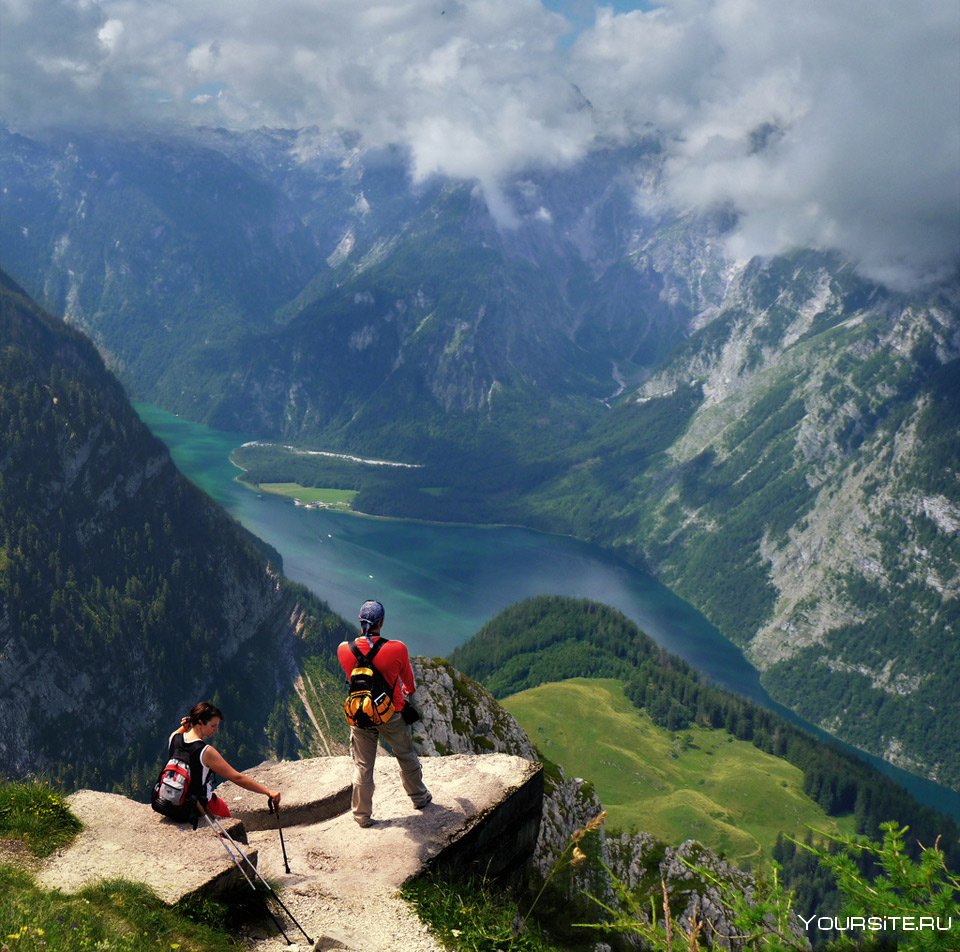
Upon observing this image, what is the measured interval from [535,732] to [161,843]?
620 feet

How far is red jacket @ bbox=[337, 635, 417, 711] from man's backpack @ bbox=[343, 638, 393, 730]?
0.30ft

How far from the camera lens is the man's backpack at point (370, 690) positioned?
20672 millimetres

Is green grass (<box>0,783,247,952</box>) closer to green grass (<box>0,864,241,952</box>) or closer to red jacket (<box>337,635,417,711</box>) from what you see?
green grass (<box>0,864,241,952</box>)

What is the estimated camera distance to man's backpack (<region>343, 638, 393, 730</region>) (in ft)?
67.8

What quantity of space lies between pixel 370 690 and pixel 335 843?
4535 millimetres

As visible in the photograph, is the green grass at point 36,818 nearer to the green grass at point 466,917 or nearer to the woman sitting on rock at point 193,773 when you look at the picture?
the woman sitting on rock at point 193,773

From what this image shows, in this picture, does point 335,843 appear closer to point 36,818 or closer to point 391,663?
point 391,663

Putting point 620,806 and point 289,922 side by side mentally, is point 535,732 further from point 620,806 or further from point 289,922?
point 289,922

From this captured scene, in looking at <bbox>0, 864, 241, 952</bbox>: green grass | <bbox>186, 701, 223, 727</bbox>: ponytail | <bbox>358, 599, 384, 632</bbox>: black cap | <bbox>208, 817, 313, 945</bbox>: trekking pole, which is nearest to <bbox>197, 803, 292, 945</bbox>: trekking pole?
<bbox>208, 817, 313, 945</bbox>: trekking pole

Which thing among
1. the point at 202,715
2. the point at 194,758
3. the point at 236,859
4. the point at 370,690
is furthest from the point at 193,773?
the point at 370,690

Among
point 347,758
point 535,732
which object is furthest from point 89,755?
point 347,758

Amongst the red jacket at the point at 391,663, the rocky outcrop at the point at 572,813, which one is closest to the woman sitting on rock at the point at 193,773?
the red jacket at the point at 391,663

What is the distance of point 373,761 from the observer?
21.8 metres

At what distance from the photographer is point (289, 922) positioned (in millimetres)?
18359
